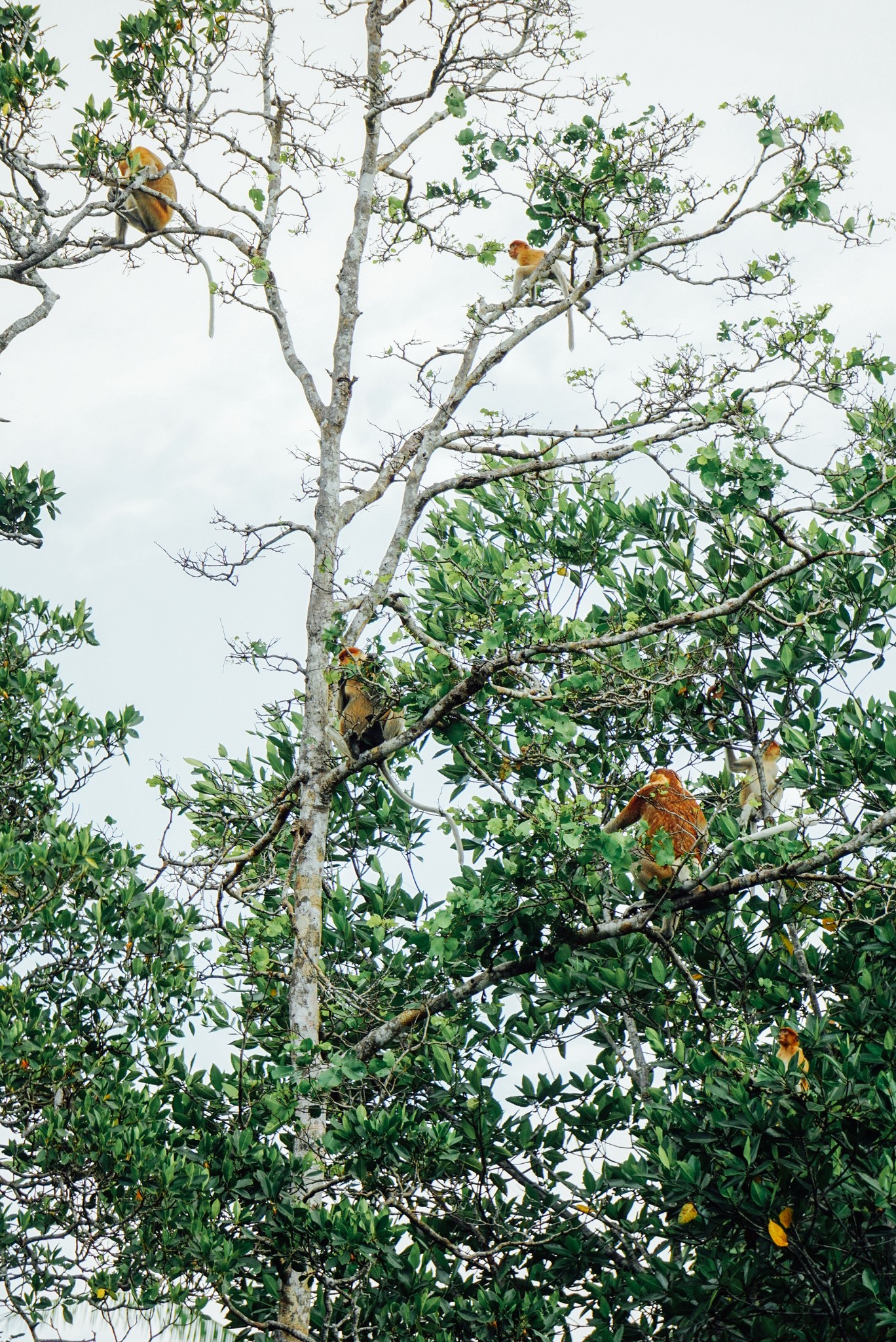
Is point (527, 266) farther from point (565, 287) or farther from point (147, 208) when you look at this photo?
point (147, 208)

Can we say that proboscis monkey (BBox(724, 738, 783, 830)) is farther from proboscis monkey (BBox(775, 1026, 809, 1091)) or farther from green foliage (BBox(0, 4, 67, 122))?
green foliage (BBox(0, 4, 67, 122))

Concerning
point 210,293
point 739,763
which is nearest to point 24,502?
point 210,293

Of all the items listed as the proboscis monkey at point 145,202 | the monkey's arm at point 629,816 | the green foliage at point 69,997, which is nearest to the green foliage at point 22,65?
the proboscis monkey at point 145,202

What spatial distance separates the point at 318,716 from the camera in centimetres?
811

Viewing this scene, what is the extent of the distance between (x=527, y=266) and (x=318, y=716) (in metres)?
4.39

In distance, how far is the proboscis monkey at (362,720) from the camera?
A: 7699 mm

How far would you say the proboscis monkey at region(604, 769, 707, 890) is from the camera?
6777 millimetres

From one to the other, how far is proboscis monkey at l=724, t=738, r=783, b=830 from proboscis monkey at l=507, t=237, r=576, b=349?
3.42 m

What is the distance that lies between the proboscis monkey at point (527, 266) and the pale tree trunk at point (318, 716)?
131 centimetres

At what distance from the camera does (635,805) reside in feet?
23.4

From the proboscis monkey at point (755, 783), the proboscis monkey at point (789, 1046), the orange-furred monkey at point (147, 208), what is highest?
the orange-furred monkey at point (147, 208)

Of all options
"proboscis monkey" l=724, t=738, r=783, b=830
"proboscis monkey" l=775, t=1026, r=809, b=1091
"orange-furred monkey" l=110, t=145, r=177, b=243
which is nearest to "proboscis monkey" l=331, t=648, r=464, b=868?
"proboscis monkey" l=724, t=738, r=783, b=830

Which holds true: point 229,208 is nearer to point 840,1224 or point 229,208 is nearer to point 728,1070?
point 728,1070

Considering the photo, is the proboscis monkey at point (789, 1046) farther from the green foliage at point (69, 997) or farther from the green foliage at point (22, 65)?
the green foliage at point (22, 65)
